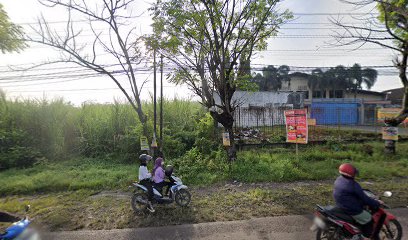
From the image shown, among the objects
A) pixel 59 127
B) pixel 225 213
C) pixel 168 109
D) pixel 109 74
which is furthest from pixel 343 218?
pixel 59 127

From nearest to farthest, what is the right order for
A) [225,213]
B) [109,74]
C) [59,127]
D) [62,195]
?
[225,213] < [62,195] < [109,74] < [59,127]

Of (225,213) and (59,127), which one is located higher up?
(59,127)

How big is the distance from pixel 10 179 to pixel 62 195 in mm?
2887

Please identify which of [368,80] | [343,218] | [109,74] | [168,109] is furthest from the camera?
[368,80]

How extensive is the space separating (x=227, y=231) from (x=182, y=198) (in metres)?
1.51

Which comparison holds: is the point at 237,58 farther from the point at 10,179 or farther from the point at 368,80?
the point at 368,80

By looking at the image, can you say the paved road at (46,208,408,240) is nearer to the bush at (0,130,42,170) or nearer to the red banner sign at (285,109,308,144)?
the red banner sign at (285,109,308,144)

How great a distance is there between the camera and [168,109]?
42.8 feet

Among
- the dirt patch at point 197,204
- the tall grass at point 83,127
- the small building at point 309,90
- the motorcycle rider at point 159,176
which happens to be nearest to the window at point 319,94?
the small building at point 309,90

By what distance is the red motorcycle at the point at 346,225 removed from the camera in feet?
10.8

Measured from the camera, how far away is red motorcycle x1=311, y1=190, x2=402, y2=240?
3.30m

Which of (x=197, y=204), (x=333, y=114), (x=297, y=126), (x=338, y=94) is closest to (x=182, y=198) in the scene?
(x=197, y=204)

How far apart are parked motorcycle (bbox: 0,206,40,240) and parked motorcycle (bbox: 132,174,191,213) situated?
221 centimetres

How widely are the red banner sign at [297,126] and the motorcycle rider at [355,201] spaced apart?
207 inches
